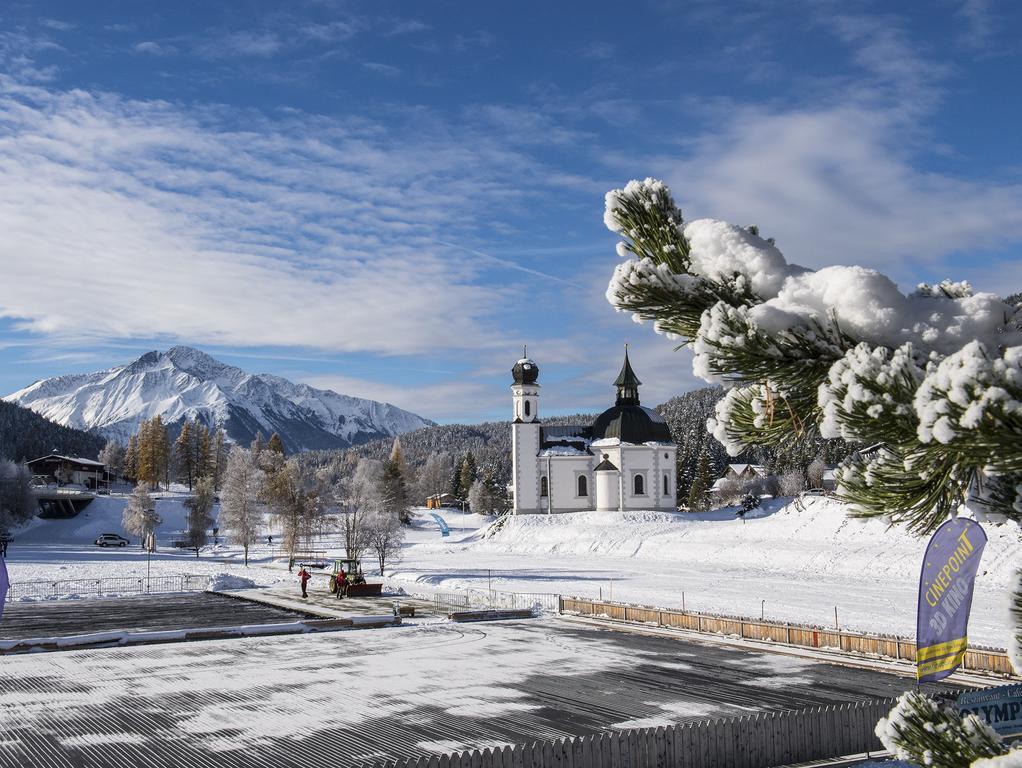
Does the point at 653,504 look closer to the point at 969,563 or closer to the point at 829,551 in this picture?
the point at 829,551

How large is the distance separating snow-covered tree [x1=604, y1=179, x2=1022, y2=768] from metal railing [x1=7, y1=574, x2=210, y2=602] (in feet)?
167

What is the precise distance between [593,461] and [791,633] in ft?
215

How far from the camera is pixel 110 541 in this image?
97938 millimetres

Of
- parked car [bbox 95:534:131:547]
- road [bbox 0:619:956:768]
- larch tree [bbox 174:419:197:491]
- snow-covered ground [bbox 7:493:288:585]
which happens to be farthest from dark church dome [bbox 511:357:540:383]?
larch tree [bbox 174:419:197:491]

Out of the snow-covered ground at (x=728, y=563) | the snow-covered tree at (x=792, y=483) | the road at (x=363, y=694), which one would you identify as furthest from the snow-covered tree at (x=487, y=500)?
the road at (x=363, y=694)

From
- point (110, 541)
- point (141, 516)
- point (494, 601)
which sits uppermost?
point (141, 516)

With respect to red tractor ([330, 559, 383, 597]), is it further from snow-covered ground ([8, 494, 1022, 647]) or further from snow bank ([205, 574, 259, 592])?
snow bank ([205, 574, 259, 592])

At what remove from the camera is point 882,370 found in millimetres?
4148

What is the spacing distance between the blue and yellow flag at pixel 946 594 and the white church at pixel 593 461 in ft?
256

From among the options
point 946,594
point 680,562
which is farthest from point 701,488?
point 946,594

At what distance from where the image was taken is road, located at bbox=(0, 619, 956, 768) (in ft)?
60.5

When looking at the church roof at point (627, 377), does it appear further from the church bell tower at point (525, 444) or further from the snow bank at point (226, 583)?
the snow bank at point (226, 583)

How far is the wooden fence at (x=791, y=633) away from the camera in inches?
981

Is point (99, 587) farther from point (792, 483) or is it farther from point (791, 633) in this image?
point (792, 483)
